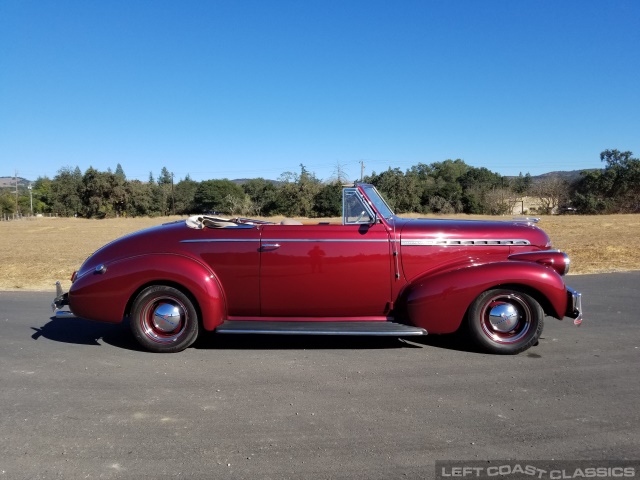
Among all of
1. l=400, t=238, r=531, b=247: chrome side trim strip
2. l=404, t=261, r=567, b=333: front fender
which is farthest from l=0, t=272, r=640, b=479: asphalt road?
l=400, t=238, r=531, b=247: chrome side trim strip

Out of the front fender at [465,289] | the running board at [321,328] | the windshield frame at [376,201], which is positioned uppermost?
the windshield frame at [376,201]

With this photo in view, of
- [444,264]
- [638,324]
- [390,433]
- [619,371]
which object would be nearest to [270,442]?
[390,433]

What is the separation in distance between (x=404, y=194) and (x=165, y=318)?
35.9m

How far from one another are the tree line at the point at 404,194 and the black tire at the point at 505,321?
32.8 meters

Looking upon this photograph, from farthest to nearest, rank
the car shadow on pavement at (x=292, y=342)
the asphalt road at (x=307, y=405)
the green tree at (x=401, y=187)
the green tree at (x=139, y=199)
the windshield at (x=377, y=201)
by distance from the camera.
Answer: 1. the green tree at (x=139, y=199)
2. the green tree at (x=401, y=187)
3. the windshield at (x=377, y=201)
4. the car shadow on pavement at (x=292, y=342)
5. the asphalt road at (x=307, y=405)

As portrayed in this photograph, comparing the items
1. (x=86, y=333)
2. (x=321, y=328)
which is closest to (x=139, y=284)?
(x=86, y=333)

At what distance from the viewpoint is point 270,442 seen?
3.13m

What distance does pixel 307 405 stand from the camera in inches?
145

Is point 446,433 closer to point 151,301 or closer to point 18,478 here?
point 18,478

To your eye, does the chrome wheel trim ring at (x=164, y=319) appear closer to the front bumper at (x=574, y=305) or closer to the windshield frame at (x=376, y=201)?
the windshield frame at (x=376, y=201)

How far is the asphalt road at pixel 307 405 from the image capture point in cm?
293

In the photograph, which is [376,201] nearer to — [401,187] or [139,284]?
[139,284]

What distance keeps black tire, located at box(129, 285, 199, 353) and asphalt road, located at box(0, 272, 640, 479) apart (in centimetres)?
14

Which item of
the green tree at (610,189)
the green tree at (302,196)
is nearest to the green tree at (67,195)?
the green tree at (302,196)
